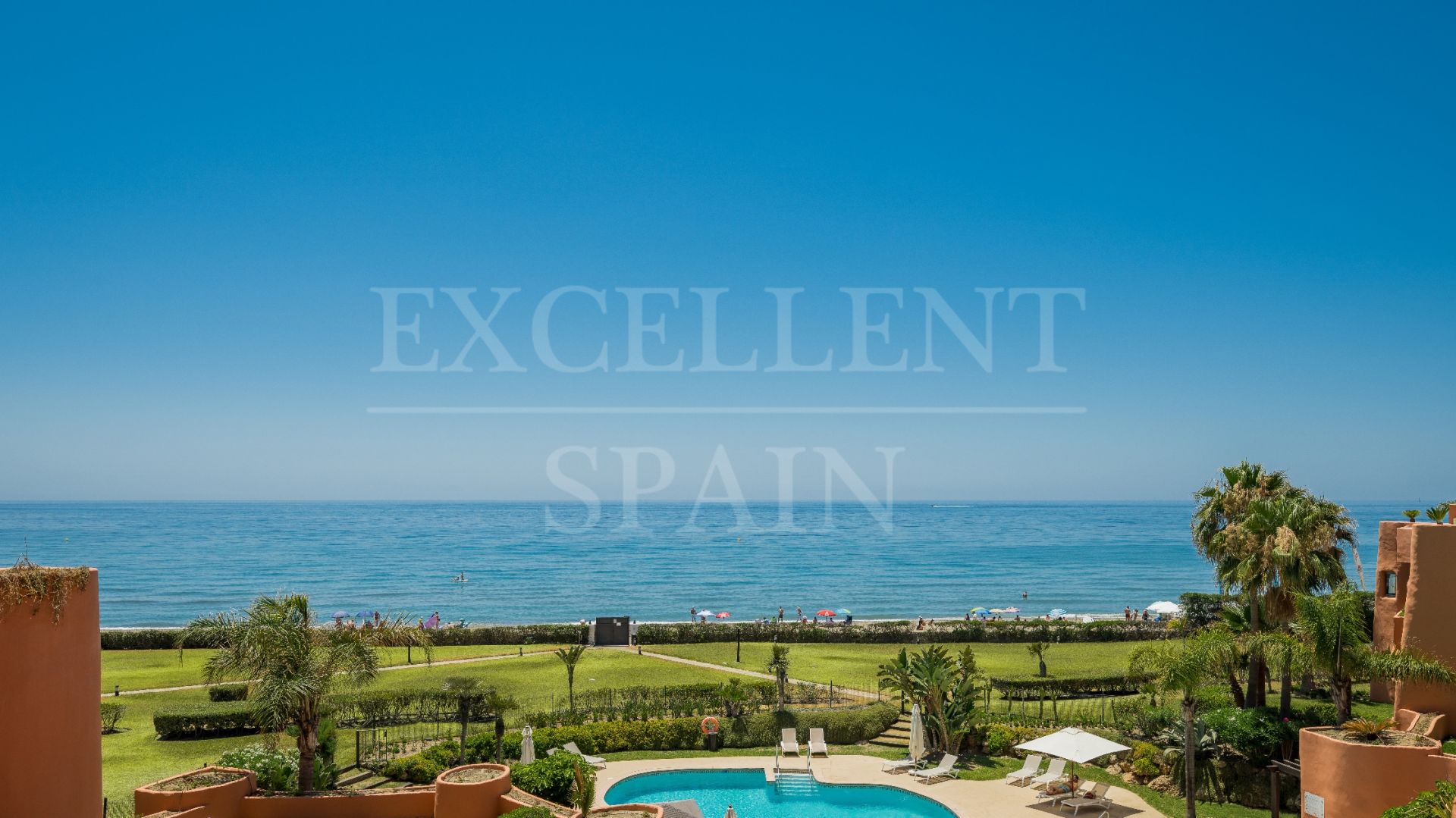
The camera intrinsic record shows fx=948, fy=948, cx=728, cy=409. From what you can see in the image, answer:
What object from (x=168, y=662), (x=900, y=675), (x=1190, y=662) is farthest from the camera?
(x=168, y=662)

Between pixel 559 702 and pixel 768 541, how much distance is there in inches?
4154

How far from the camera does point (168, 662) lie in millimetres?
36625

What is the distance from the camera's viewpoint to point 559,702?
28234mm

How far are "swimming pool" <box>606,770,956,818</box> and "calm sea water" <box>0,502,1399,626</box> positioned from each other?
146 feet

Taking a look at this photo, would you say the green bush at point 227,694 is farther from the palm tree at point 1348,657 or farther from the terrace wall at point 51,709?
the palm tree at point 1348,657

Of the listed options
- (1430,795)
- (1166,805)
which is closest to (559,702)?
(1166,805)

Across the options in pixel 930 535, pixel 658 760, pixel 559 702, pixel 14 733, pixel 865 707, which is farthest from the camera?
pixel 930 535

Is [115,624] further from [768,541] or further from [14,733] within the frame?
[768,541]

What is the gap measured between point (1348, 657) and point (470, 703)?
63.7ft

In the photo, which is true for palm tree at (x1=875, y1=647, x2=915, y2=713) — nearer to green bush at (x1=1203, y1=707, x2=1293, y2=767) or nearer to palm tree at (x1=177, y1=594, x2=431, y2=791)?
green bush at (x1=1203, y1=707, x2=1293, y2=767)

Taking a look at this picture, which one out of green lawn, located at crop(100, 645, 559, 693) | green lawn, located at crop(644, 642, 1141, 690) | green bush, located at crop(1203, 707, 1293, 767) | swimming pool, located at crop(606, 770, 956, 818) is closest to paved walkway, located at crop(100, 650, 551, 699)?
green lawn, located at crop(100, 645, 559, 693)

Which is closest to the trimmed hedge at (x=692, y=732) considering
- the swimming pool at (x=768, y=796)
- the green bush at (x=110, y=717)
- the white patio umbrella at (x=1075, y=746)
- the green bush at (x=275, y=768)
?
the swimming pool at (x=768, y=796)

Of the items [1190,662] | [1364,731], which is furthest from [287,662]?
[1364,731]

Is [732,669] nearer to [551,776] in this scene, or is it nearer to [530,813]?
[551,776]
